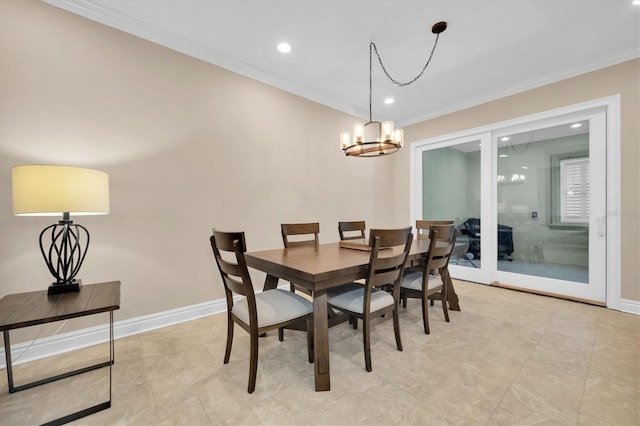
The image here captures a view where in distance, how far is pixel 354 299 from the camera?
182 centimetres

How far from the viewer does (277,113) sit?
3.22 meters

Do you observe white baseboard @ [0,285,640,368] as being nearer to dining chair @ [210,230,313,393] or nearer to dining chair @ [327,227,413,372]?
dining chair @ [210,230,313,393]

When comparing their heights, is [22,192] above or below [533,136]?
below

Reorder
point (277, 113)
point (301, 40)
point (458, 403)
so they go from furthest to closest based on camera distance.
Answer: point (277, 113)
point (301, 40)
point (458, 403)

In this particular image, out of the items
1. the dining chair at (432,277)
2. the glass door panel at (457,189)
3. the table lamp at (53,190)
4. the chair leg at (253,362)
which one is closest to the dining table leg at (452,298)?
the dining chair at (432,277)

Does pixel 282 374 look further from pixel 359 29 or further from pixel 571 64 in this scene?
pixel 571 64

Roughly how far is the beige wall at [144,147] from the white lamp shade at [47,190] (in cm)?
56

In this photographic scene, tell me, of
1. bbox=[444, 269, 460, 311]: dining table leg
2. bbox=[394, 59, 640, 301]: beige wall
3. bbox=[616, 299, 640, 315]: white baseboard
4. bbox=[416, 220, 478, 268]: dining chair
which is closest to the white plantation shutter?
bbox=[394, 59, 640, 301]: beige wall

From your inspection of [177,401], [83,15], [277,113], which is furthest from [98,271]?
[277,113]

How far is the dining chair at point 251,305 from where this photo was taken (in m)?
1.43

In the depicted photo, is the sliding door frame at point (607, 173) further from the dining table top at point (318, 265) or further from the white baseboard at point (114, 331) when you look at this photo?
the dining table top at point (318, 265)

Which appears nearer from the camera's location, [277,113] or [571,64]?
[571,64]

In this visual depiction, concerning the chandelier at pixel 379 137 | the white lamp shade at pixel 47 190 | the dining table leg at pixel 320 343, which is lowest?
the dining table leg at pixel 320 343

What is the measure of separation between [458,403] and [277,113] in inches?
126
